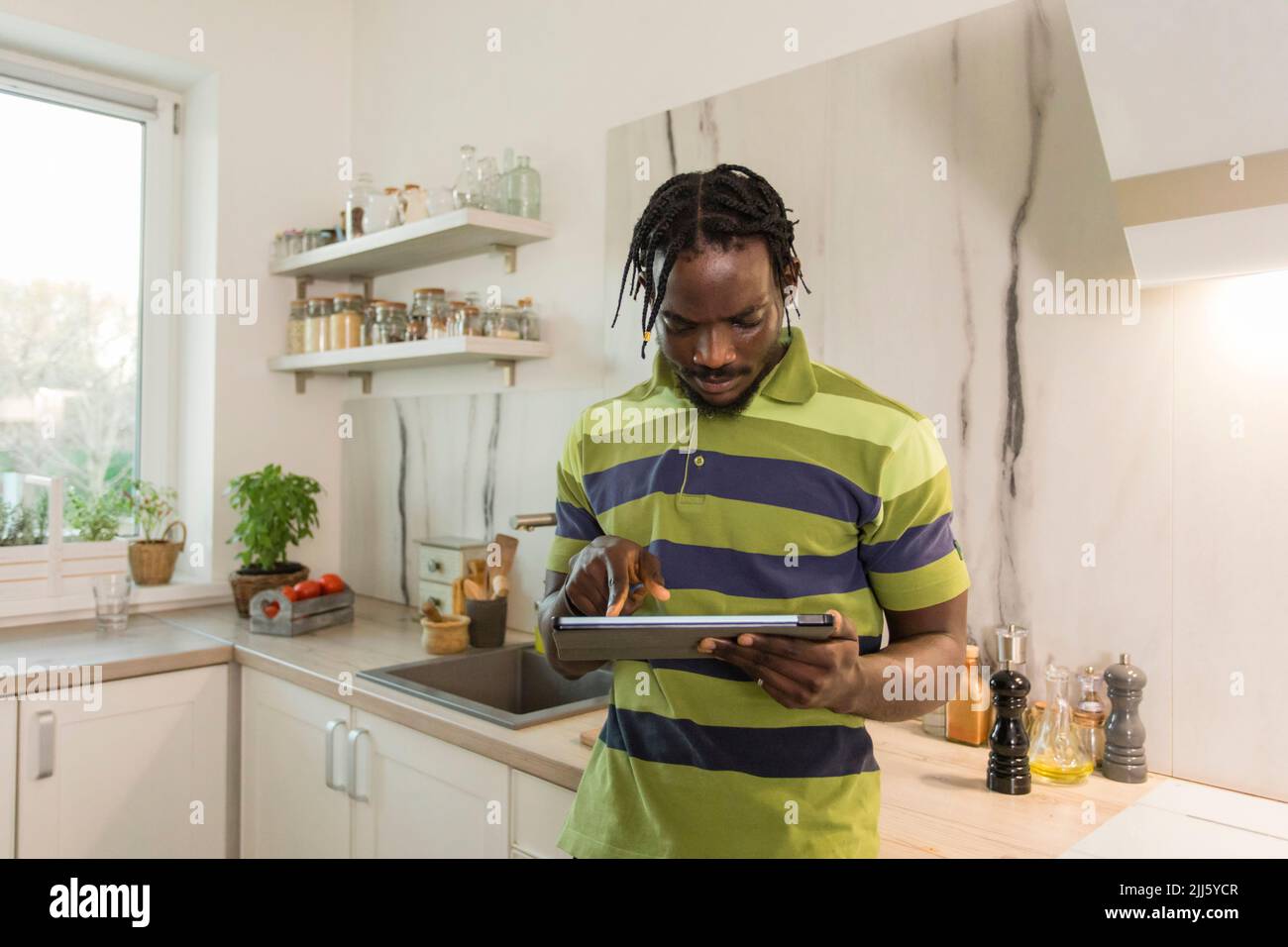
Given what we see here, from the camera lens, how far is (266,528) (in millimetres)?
2479

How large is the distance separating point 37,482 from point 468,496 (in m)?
1.13

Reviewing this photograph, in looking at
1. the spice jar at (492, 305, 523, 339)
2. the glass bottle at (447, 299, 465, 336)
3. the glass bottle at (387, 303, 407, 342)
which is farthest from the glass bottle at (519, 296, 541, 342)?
the glass bottle at (387, 303, 407, 342)

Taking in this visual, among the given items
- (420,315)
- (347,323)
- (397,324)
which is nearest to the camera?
(420,315)

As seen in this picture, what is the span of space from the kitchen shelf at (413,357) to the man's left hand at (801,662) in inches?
56.0

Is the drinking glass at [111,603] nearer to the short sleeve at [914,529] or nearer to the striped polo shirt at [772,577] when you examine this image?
the striped polo shirt at [772,577]

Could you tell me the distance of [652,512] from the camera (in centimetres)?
102

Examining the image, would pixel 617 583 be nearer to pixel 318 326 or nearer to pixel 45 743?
pixel 45 743

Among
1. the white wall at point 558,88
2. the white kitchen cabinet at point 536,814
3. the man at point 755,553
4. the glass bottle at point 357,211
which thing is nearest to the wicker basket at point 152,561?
the white wall at point 558,88

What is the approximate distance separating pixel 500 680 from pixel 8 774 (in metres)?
0.97

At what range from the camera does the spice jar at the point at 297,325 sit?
2793 mm

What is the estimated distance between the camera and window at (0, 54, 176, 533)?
258cm

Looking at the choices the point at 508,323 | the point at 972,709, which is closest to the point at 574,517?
the point at 972,709

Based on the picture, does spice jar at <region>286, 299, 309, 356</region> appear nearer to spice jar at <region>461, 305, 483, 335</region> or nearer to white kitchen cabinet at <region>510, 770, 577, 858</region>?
spice jar at <region>461, 305, 483, 335</region>

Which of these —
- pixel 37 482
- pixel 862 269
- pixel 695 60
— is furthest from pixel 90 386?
pixel 862 269
